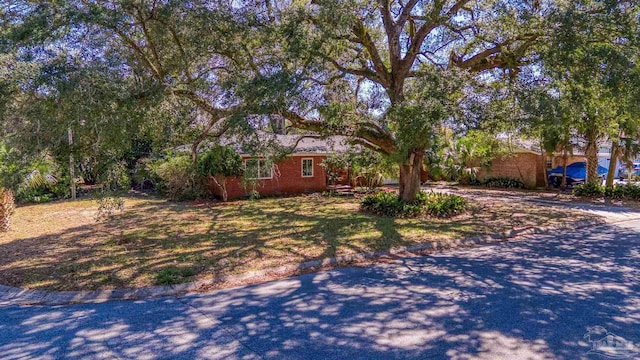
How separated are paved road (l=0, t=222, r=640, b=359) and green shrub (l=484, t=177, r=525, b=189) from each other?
17.8 meters

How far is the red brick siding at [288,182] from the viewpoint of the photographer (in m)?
19.1

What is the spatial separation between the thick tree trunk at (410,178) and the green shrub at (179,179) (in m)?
9.42

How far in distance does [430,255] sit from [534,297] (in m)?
2.73

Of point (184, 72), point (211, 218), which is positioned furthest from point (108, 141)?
point (211, 218)

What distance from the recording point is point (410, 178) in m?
13.7

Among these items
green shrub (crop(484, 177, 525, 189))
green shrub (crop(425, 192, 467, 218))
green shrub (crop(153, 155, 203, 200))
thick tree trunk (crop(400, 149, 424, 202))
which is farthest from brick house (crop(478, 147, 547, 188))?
green shrub (crop(153, 155, 203, 200))

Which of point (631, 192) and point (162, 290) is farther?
point (631, 192)

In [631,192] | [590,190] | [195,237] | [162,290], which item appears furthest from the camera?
[590,190]

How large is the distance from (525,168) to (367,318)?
74.3 ft

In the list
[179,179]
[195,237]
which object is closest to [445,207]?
[195,237]

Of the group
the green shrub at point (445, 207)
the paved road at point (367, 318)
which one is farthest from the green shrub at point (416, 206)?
the paved road at point (367, 318)

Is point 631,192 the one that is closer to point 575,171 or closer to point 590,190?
point 590,190

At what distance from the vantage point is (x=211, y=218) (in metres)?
13.5

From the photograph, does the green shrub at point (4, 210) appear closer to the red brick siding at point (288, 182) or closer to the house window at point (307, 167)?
the red brick siding at point (288, 182)
